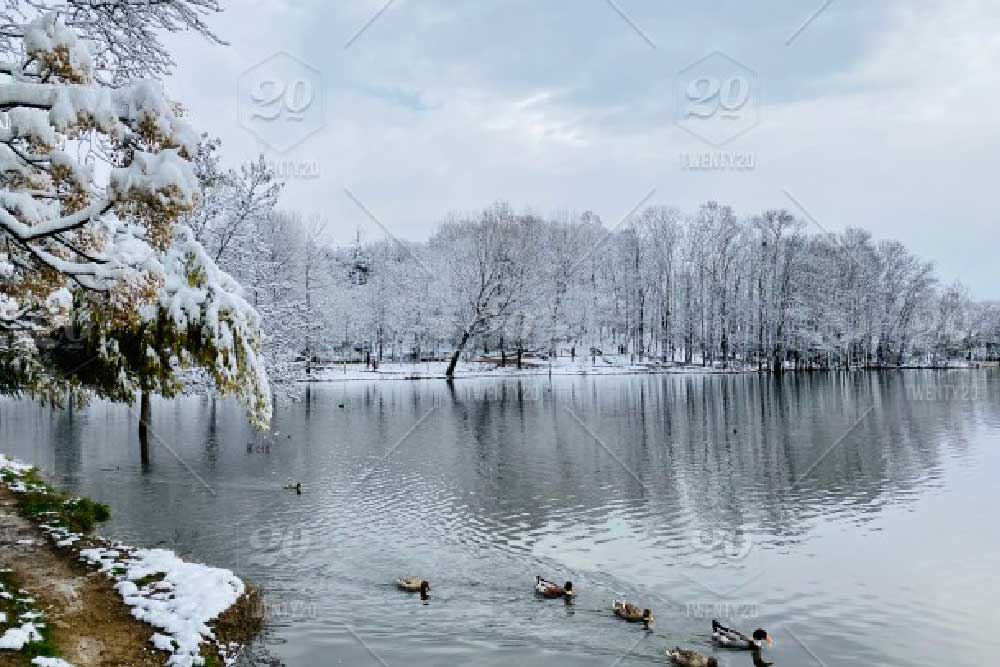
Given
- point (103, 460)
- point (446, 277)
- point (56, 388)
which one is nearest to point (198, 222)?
point (103, 460)

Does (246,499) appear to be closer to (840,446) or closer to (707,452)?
(707,452)

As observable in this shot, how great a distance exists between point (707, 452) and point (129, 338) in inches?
913

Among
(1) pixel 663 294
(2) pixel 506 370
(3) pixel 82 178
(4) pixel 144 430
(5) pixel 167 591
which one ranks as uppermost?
(1) pixel 663 294

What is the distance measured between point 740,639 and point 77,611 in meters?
10.5

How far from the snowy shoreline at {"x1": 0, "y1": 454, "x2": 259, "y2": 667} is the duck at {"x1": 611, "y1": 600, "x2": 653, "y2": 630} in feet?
22.0

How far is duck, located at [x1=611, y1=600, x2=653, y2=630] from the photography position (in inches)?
544

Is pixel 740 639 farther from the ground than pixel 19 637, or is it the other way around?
pixel 19 637

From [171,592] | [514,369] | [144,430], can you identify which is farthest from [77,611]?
[514,369]

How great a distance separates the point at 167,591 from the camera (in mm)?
12203

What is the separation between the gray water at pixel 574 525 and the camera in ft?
44.2

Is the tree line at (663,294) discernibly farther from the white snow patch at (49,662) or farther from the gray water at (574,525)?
the white snow patch at (49,662)

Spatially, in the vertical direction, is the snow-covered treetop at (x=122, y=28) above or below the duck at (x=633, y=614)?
above

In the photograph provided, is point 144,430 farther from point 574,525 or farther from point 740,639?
point 740,639

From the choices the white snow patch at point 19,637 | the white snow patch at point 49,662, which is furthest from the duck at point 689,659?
the white snow patch at point 19,637
